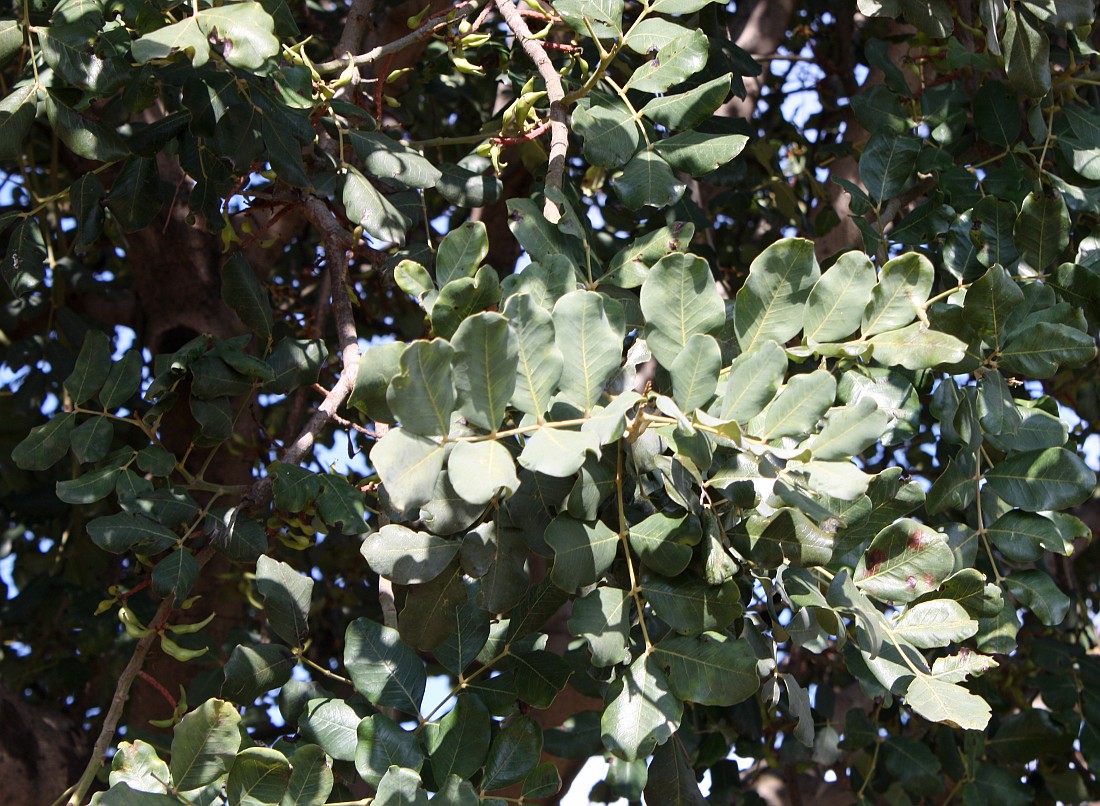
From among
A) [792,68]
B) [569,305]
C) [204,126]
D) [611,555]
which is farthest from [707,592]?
[792,68]

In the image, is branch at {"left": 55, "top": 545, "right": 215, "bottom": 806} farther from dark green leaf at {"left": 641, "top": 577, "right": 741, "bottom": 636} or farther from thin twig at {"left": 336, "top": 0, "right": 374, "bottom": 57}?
thin twig at {"left": 336, "top": 0, "right": 374, "bottom": 57}

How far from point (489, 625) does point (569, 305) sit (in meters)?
0.40

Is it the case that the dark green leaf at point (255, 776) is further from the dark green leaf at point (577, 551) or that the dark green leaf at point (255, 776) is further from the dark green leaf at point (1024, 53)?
the dark green leaf at point (1024, 53)

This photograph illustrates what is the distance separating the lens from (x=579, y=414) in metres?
0.79

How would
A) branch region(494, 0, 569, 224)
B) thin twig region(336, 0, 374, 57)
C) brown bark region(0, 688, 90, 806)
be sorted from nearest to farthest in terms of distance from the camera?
1. branch region(494, 0, 569, 224)
2. thin twig region(336, 0, 374, 57)
3. brown bark region(0, 688, 90, 806)

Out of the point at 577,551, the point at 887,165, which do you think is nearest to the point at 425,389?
the point at 577,551

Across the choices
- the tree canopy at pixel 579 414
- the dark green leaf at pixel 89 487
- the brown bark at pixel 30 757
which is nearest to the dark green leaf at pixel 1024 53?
the tree canopy at pixel 579 414

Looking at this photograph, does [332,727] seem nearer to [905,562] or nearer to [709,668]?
[709,668]

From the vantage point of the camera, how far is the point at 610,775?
127cm

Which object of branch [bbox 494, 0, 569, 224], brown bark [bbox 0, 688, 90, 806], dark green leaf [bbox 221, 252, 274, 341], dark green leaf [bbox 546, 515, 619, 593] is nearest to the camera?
dark green leaf [bbox 546, 515, 619, 593]

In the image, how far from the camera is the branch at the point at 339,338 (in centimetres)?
122

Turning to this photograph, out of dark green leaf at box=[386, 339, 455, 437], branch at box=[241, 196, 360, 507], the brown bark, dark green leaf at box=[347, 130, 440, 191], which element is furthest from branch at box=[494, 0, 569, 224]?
the brown bark

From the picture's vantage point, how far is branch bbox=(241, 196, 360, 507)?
1.22 metres

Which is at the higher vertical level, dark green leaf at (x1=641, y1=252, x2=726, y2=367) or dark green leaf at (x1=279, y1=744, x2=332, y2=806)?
dark green leaf at (x1=641, y1=252, x2=726, y2=367)
